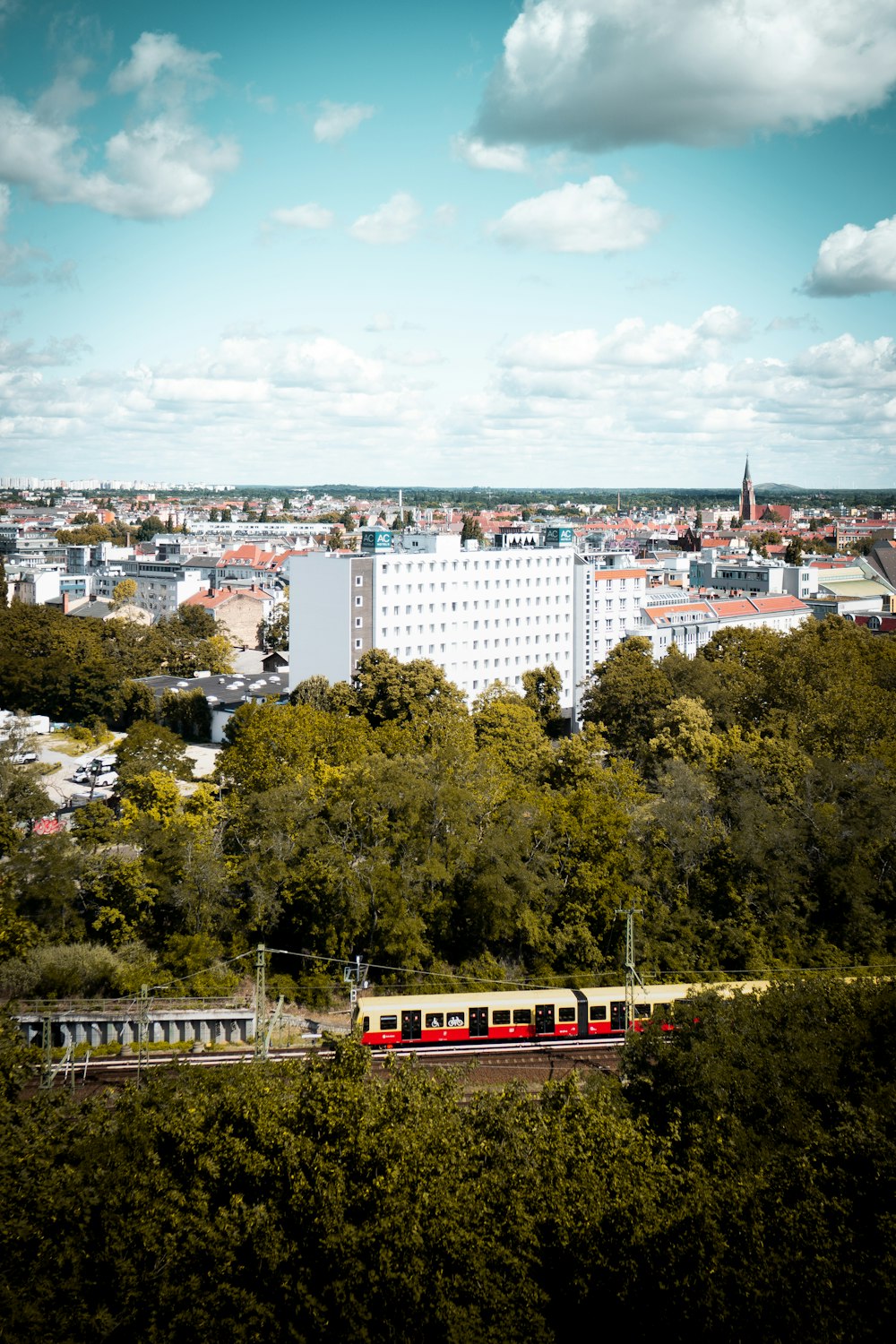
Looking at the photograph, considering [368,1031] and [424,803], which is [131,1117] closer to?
[368,1031]

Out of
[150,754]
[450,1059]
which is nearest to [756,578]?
[150,754]

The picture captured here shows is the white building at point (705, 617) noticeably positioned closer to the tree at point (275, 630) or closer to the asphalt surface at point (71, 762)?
the tree at point (275, 630)

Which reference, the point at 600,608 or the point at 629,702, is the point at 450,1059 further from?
the point at 600,608

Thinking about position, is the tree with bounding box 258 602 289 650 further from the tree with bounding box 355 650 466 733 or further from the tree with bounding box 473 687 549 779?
the tree with bounding box 473 687 549 779

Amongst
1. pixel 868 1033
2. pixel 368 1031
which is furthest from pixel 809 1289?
pixel 368 1031

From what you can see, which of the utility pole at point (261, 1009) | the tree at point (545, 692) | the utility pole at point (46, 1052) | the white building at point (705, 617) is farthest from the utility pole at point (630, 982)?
the white building at point (705, 617)
